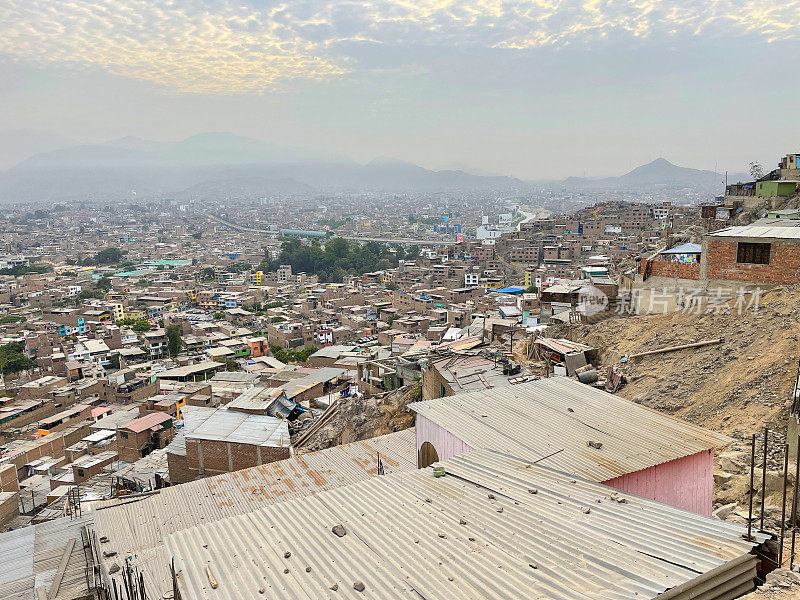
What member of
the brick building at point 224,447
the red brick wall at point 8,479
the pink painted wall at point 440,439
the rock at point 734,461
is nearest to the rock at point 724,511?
the rock at point 734,461

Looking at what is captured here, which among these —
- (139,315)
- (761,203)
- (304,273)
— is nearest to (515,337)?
(761,203)

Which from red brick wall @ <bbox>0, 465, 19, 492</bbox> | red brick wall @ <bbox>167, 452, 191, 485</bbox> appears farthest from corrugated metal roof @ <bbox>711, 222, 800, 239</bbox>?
red brick wall @ <bbox>0, 465, 19, 492</bbox>

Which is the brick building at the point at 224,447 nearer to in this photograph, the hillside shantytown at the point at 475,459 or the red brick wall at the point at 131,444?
the hillside shantytown at the point at 475,459

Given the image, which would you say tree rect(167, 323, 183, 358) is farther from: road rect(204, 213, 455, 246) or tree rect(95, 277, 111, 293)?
road rect(204, 213, 455, 246)

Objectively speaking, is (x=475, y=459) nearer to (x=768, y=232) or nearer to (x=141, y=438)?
(x=768, y=232)

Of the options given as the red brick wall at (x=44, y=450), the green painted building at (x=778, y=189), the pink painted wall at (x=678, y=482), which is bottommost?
the red brick wall at (x=44, y=450)

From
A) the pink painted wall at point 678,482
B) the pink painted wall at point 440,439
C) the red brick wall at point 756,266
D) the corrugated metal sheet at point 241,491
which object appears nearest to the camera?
the pink painted wall at point 678,482

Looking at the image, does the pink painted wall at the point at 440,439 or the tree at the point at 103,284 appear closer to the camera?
the pink painted wall at the point at 440,439
